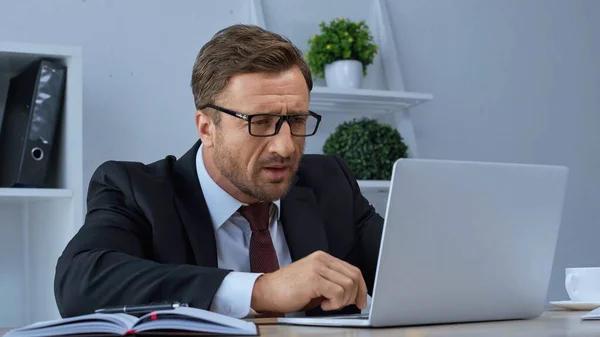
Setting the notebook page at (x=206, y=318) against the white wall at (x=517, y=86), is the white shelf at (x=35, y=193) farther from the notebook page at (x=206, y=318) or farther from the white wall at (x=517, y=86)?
the white wall at (x=517, y=86)

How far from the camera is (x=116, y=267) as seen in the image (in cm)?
142

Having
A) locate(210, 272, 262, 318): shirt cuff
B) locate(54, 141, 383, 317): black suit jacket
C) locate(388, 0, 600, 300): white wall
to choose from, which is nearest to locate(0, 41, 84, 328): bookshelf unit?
locate(54, 141, 383, 317): black suit jacket

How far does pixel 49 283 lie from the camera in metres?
2.18

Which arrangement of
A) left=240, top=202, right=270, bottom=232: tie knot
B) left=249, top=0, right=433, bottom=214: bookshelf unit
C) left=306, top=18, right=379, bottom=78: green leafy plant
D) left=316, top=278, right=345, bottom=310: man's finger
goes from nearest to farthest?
left=316, top=278, right=345, bottom=310: man's finger < left=240, top=202, right=270, bottom=232: tie knot < left=306, top=18, right=379, bottom=78: green leafy plant < left=249, top=0, right=433, bottom=214: bookshelf unit

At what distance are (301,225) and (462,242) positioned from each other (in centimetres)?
69

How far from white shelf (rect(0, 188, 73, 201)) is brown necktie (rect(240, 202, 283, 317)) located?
0.55 m

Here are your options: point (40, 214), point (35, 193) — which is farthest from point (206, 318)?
point (40, 214)

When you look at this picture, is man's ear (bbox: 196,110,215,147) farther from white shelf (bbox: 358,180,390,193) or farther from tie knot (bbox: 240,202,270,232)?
white shelf (bbox: 358,180,390,193)

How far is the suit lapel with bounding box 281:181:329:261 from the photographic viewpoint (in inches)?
70.0

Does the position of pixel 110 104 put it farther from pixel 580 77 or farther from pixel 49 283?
pixel 580 77

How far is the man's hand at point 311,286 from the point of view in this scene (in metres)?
1.25

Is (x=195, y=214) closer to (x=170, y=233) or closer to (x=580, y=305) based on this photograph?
(x=170, y=233)

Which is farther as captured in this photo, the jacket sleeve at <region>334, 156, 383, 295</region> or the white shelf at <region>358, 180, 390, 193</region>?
the white shelf at <region>358, 180, 390, 193</region>

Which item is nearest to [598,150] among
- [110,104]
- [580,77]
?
[580,77]
